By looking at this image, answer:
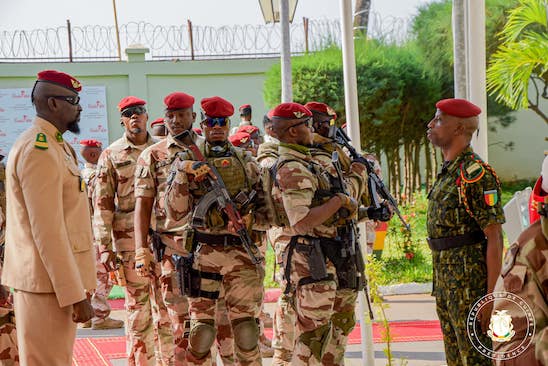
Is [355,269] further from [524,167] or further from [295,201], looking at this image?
[524,167]

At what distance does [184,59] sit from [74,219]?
52.8 ft

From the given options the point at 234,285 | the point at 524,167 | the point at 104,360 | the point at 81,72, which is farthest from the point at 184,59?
the point at 234,285

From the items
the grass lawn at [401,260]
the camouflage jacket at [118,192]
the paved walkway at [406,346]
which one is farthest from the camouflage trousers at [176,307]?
the grass lawn at [401,260]

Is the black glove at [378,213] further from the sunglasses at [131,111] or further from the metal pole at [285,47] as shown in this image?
the metal pole at [285,47]

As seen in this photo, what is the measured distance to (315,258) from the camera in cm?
491

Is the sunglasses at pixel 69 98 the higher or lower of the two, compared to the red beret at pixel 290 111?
higher

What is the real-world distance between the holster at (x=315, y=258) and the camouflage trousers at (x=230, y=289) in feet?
1.37

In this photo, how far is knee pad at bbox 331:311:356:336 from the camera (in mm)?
5219

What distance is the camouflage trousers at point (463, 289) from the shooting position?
4395mm

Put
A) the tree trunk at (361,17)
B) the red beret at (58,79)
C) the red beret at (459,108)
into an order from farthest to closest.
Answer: the tree trunk at (361,17), the red beret at (459,108), the red beret at (58,79)

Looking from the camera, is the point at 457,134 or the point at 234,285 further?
the point at 234,285

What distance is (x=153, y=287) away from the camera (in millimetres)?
6055

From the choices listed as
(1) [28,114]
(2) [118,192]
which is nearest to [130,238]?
(2) [118,192]

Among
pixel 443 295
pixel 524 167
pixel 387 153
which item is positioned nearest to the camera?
pixel 443 295
